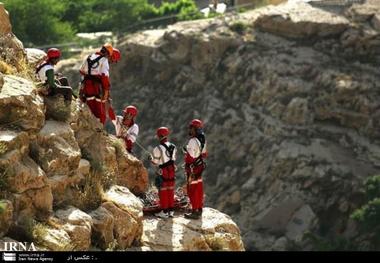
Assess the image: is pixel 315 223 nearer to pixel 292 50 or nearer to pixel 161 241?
pixel 292 50

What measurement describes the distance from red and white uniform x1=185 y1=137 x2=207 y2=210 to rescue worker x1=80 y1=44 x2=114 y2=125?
1724mm

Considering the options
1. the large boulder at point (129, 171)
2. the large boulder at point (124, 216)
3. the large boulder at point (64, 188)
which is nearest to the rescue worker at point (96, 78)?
the large boulder at point (129, 171)

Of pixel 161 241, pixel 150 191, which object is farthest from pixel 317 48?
pixel 161 241

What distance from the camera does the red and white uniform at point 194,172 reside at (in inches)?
551

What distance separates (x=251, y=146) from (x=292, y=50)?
498 cm

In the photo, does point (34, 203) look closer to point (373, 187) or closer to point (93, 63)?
point (93, 63)

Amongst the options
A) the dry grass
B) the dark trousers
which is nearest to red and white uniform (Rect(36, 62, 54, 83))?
the dark trousers

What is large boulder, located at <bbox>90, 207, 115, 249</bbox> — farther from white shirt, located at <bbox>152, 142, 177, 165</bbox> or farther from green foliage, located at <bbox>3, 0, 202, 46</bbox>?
green foliage, located at <bbox>3, 0, 202, 46</bbox>

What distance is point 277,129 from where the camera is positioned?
3047 centimetres

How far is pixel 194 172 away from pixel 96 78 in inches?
89.8

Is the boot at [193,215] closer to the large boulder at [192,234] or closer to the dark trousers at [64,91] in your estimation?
the large boulder at [192,234]

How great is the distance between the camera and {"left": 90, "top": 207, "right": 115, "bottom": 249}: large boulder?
11719mm

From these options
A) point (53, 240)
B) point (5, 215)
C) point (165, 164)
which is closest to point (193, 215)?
point (165, 164)

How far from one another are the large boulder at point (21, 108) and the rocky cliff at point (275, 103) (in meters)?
15.9
